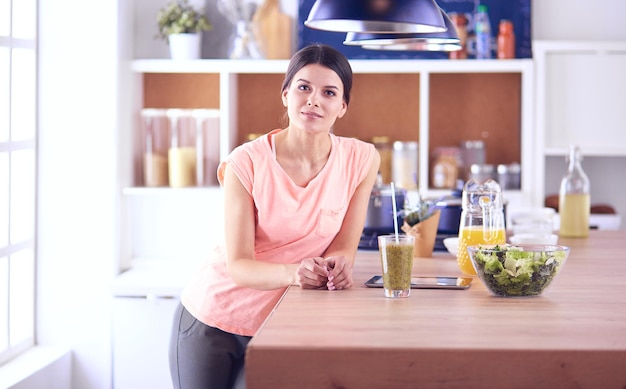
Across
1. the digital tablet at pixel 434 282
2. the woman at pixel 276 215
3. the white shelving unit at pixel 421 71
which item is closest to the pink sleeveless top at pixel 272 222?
the woman at pixel 276 215

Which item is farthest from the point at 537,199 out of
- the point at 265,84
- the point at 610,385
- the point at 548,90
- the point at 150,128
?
the point at 610,385

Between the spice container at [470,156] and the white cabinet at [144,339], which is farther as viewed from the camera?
the spice container at [470,156]

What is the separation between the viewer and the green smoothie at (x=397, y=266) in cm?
201

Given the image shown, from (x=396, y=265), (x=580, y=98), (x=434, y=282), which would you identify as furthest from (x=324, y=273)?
(x=580, y=98)

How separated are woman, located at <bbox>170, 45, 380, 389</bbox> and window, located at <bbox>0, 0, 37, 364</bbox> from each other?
5.22 feet

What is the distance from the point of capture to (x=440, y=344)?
154cm

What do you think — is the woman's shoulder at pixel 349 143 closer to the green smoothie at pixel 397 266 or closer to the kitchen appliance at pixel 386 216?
the green smoothie at pixel 397 266

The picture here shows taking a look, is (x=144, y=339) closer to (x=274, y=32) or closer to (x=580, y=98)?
(x=274, y=32)

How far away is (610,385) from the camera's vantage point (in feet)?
4.93

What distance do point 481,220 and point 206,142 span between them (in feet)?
7.35

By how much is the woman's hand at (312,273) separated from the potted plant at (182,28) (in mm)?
2471

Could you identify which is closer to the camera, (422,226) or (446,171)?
(422,226)

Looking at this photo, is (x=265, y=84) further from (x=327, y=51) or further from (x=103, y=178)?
(x=327, y=51)

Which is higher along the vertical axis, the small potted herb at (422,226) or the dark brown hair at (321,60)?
the dark brown hair at (321,60)
